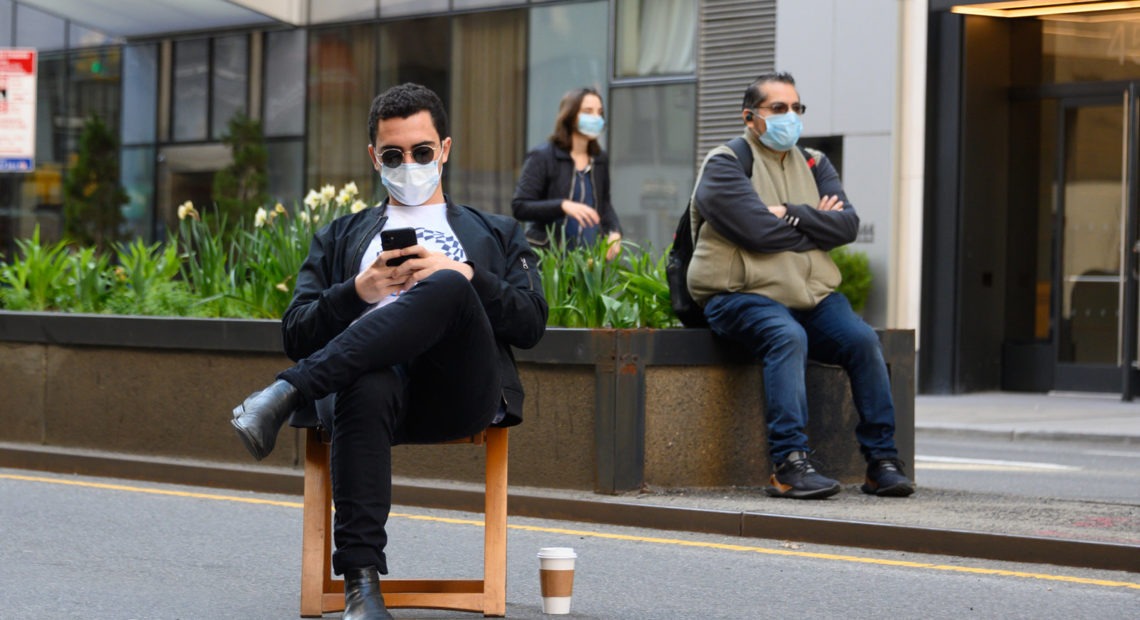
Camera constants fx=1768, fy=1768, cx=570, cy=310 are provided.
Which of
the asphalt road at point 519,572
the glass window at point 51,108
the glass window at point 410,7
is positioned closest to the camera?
the asphalt road at point 519,572

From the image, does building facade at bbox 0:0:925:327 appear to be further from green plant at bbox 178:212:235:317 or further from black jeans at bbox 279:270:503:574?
black jeans at bbox 279:270:503:574

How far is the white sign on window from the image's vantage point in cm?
1234

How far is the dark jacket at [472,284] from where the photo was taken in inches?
198

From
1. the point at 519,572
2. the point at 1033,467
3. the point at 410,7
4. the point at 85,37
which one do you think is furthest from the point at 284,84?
the point at 519,572

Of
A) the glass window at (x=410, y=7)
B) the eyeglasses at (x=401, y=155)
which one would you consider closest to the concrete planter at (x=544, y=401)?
the eyeglasses at (x=401, y=155)

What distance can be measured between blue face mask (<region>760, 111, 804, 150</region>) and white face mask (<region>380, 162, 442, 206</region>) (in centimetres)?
302

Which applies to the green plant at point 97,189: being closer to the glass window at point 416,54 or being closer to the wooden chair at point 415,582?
the glass window at point 416,54

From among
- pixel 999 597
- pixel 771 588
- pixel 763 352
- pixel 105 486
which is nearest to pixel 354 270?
pixel 771 588

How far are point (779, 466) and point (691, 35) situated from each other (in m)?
12.7

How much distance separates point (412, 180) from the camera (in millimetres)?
5203

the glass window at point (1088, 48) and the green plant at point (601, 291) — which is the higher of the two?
the glass window at point (1088, 48)

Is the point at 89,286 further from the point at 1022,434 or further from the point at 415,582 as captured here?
the point at 1022,434

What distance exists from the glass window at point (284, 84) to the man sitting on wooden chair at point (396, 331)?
18504 mm

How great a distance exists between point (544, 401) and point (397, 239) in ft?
10.7
